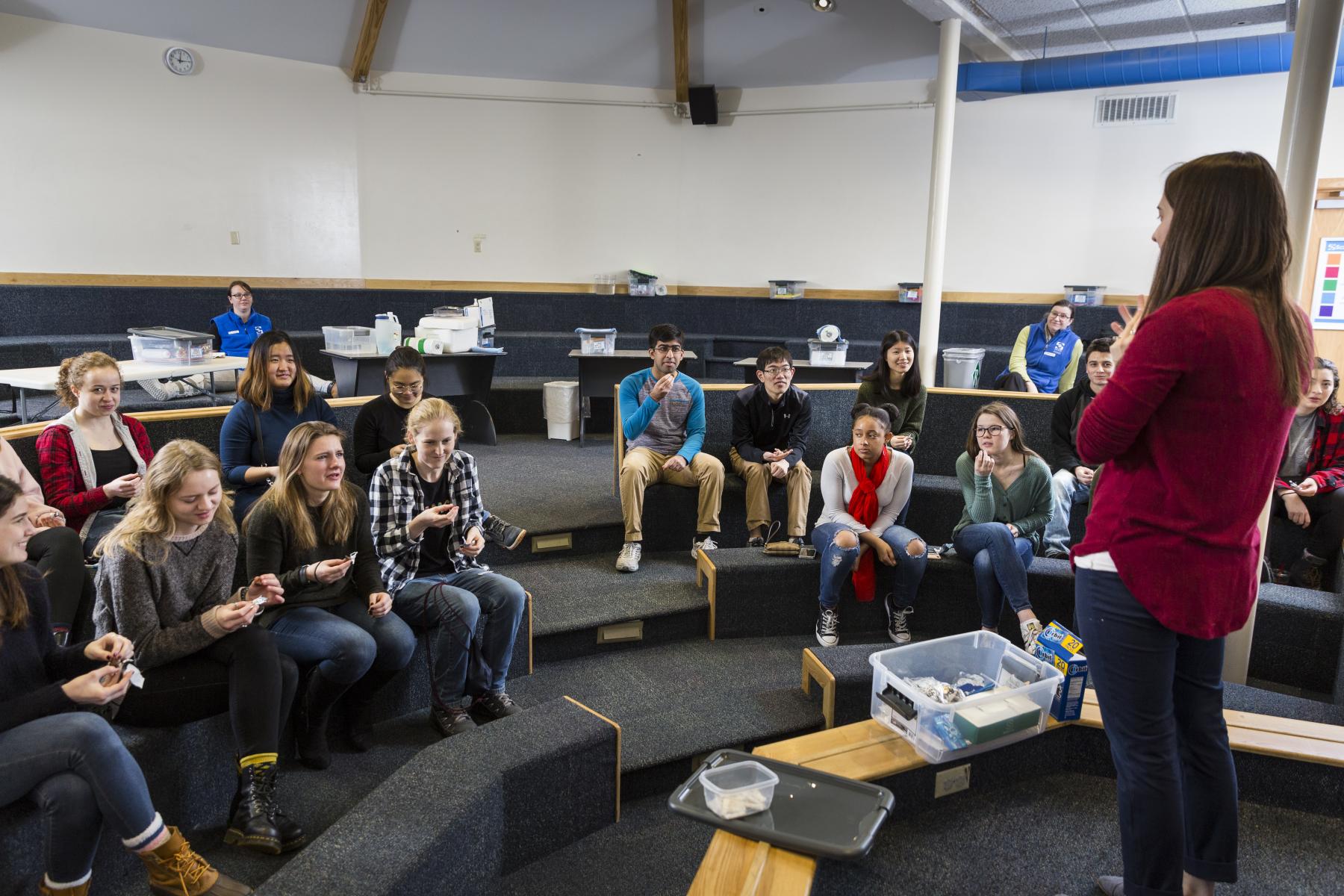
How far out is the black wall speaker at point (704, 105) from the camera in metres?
7.46

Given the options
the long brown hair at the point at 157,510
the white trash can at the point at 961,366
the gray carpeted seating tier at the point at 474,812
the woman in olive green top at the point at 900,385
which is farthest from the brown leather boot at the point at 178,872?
the white trash can at the point at 961,366

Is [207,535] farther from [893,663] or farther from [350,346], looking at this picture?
[350,346]

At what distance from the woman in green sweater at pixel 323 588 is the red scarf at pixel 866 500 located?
170 cm

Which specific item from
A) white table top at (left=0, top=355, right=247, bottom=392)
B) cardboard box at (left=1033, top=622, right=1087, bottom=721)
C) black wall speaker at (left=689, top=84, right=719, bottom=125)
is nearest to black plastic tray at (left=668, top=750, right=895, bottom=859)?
cardboard box at (left=1033, top=622, right=1087, bottom=721)

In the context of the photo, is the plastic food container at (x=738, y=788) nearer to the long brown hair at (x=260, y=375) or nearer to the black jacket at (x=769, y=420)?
the black jacket at (x=769, y=420)

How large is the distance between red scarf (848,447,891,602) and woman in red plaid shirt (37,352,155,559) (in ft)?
8.24

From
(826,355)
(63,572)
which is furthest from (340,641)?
(826,355)

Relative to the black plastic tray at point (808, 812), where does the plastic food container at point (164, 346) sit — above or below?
above

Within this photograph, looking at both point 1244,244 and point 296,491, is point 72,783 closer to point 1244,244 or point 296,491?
point 296,491

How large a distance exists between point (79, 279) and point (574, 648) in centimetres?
569

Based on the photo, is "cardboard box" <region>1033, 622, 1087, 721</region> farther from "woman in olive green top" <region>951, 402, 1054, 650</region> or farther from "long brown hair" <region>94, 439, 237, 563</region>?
"long brown hair" <region>94, 439, 237, 563</region>

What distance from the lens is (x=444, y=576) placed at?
2.69 meters

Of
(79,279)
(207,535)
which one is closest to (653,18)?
(79,279)

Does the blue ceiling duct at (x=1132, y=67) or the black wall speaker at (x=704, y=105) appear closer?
the blue ceiling duct at (x=1132, y=67)
